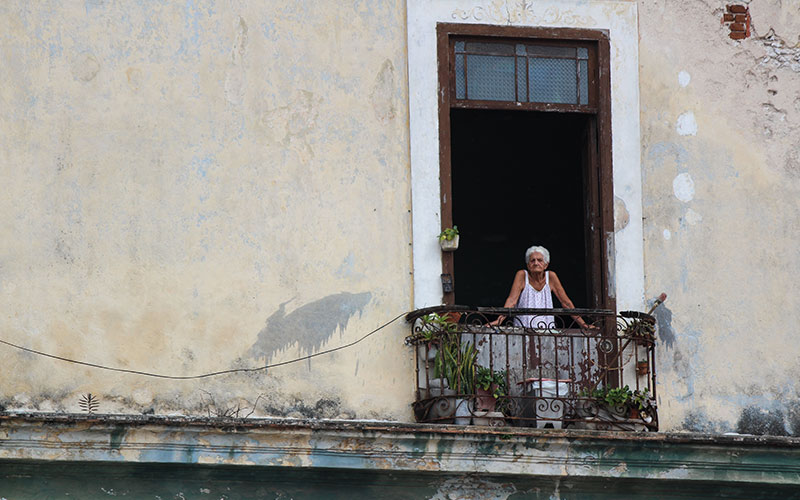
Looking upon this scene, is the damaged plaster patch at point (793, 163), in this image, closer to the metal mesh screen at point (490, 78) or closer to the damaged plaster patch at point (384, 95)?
the metal mesh screen at point (490, 78)

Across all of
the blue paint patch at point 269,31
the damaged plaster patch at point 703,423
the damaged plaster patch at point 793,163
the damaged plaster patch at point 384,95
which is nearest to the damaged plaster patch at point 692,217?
the damaged plaster patch at point 793,163

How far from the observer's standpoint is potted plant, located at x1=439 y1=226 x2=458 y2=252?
10203 millimetres

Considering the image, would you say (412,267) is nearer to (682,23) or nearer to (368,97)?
(368,97)

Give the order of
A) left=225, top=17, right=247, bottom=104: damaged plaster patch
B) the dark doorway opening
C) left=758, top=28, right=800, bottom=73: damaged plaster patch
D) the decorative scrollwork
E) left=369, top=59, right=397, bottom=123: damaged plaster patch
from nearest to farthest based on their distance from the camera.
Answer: the decorative scrollwork
left=225, top=17, right=247, bottom=104: damaged plaster patch
left=369, top=59, right=397, bottom=123: damaged plaster patch
left=758, top=28, right=800, bottom=73: damaged plaster patch
the dark doorway opening

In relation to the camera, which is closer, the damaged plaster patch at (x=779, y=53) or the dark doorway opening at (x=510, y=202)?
the damaged plaster patch at (x=779, y=53)

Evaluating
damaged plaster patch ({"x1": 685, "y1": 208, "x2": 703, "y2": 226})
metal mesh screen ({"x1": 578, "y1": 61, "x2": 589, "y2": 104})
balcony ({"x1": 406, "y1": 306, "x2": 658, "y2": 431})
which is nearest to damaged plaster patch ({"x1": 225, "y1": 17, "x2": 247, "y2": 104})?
balcony ({"x1": 406, "y1": 306, "x2": 658, "y2": 431})

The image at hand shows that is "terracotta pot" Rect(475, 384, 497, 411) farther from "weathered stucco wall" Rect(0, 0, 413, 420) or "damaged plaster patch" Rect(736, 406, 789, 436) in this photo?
"damaged plaster patch" Rect(736, 406, 789, 436)

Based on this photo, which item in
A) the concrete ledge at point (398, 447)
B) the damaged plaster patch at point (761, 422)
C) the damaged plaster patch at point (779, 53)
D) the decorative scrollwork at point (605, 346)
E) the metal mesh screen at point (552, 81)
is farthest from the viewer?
the damaged plaster patch at point (779, 53)

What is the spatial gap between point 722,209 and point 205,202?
3267 mm

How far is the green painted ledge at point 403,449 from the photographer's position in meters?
9.22

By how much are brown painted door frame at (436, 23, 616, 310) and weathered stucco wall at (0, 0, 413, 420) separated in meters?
0.26

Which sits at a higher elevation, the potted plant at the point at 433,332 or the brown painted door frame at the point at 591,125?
the brown painted door frame at the point at 591,125

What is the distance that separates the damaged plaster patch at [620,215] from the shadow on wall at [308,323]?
165cm

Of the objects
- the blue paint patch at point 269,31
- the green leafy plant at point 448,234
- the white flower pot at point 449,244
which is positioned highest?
the blue paint patch at point 269,31
